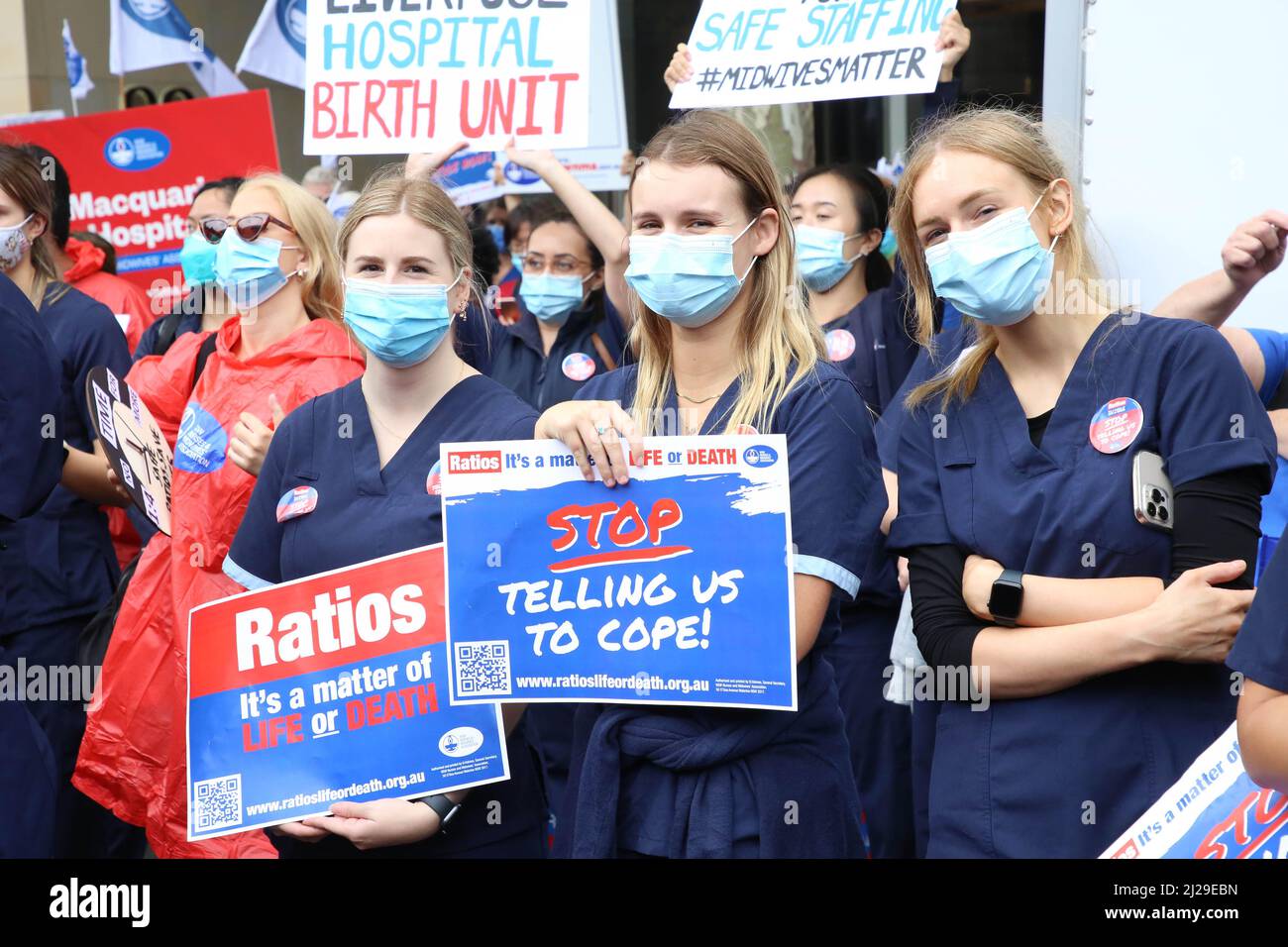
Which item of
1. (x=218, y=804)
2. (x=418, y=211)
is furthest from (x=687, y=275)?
(x=218, y=804)

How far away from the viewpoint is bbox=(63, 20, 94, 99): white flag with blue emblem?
10.0 meters

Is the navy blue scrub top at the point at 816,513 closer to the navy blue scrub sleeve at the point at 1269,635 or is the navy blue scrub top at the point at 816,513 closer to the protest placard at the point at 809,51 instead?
the navy blue scrub sleeve at the point at 1269,635

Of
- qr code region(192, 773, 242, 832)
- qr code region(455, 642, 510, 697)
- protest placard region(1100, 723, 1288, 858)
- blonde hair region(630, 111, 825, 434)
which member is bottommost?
qr code region(192, 773, 242, 832)

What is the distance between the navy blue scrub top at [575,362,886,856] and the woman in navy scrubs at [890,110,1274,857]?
0.54 ft

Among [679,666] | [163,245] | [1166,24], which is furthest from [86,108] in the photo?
[679,666]

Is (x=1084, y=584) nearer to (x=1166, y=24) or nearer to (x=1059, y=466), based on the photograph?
(x=1059, y=466)

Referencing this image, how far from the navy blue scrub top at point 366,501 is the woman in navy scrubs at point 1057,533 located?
839 millimetres

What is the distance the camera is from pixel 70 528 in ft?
14.7

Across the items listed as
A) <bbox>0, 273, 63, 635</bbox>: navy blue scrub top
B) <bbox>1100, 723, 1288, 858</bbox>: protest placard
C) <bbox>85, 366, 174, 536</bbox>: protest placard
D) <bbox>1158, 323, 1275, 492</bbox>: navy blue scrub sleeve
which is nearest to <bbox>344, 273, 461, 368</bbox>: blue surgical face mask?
<bbox>0, 273, 63, 635</bbox>: navy blue scrub top

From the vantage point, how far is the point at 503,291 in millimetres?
7613

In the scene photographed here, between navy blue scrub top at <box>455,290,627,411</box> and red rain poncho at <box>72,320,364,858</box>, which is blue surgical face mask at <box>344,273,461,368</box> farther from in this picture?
navy blue scrub top at <box>455,290,627,411</box>

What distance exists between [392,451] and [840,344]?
6.68ft
